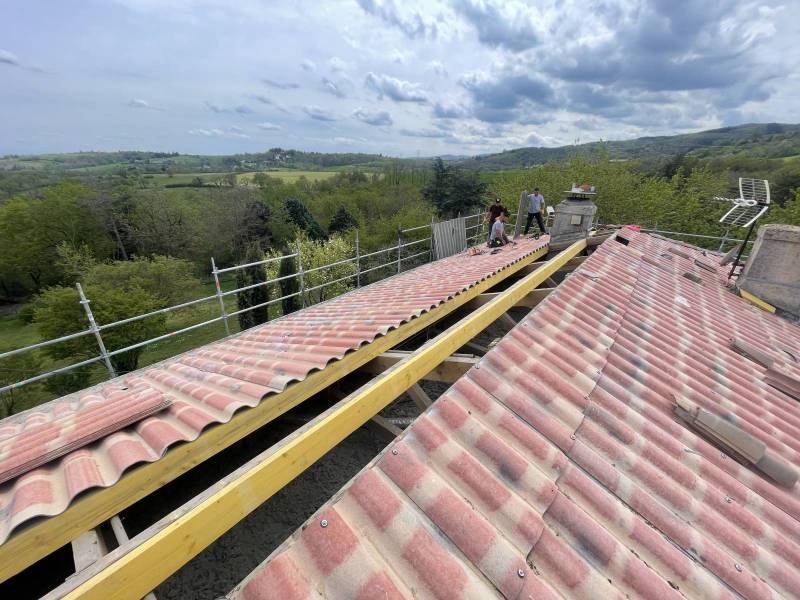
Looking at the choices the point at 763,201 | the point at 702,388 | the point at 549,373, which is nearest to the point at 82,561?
the point at 549,373

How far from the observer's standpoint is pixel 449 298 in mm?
4133

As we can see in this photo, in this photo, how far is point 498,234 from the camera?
34.7 ft

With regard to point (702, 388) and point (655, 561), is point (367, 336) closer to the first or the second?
point (655, 561)

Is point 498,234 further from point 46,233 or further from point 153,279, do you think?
point 46,233

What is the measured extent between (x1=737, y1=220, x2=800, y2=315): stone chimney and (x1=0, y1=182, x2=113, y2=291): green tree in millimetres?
44553

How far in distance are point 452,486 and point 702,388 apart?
3114 millimetres

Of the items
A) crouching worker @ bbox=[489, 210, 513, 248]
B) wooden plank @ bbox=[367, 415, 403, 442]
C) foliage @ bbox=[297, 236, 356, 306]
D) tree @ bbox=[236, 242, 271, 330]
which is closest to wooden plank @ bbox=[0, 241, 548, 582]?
wooden plank @ bbox=[367, 415, 403, 442]

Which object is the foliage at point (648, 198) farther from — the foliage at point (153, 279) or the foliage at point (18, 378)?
the foliage at point (18, 378)

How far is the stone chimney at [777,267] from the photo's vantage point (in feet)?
22.0

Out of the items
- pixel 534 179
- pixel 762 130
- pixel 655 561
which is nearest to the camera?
pixel 655 561

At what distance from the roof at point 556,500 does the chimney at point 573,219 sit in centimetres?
576

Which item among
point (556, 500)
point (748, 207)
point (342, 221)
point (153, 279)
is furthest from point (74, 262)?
point (748, 207)

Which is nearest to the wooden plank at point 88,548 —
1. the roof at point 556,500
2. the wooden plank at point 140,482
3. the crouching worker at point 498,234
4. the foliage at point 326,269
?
the wooden plank at point 140,482

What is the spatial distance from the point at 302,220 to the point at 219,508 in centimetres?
4390
